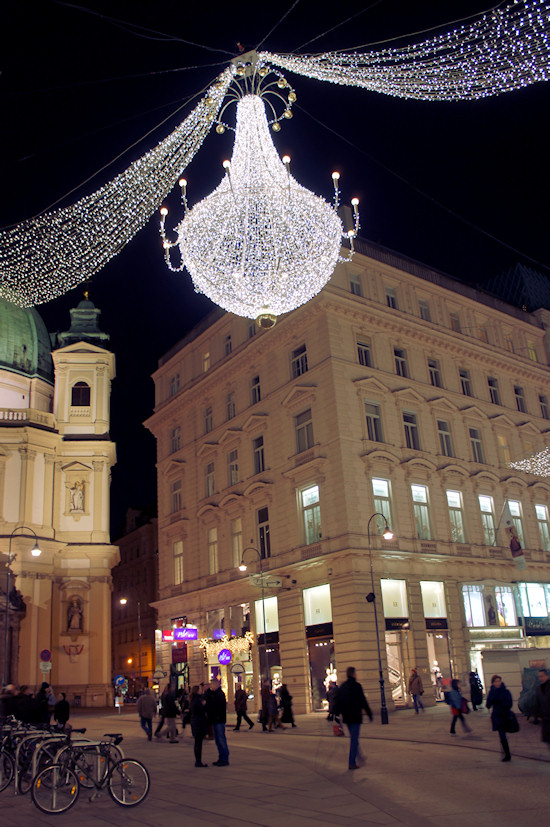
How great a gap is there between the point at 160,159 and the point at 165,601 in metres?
37.4

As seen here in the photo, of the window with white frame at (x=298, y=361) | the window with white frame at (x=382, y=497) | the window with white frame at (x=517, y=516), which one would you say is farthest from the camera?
the window with white frame at (x=517, y=516)

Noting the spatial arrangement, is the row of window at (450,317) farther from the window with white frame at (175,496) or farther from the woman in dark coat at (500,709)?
the woman in dark coat at (500,709)

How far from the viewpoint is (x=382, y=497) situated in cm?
3575

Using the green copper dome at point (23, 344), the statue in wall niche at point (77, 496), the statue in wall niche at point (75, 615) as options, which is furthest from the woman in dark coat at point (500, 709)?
the green copper dome at point (23, 344)

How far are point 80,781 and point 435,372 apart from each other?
3368 centimetres

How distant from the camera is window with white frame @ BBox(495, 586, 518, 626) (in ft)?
127

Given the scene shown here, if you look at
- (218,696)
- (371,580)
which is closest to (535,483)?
(371,580)

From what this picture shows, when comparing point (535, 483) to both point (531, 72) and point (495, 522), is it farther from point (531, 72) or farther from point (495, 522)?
point (531, 72)

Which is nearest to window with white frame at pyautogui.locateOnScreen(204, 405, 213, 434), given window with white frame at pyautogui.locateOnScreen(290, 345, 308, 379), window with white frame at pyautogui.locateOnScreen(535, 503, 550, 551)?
window with white frame at pyautogui.locateOnScreen(290, 345, 308, 379)

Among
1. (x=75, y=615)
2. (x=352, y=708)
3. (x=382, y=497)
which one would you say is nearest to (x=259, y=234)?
(x=352, y=708)

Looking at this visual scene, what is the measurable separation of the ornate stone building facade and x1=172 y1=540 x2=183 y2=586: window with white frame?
10825mm

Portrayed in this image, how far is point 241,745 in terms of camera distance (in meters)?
22.1

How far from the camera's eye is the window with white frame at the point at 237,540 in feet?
136

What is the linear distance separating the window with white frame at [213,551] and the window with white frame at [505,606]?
16.3 metres
